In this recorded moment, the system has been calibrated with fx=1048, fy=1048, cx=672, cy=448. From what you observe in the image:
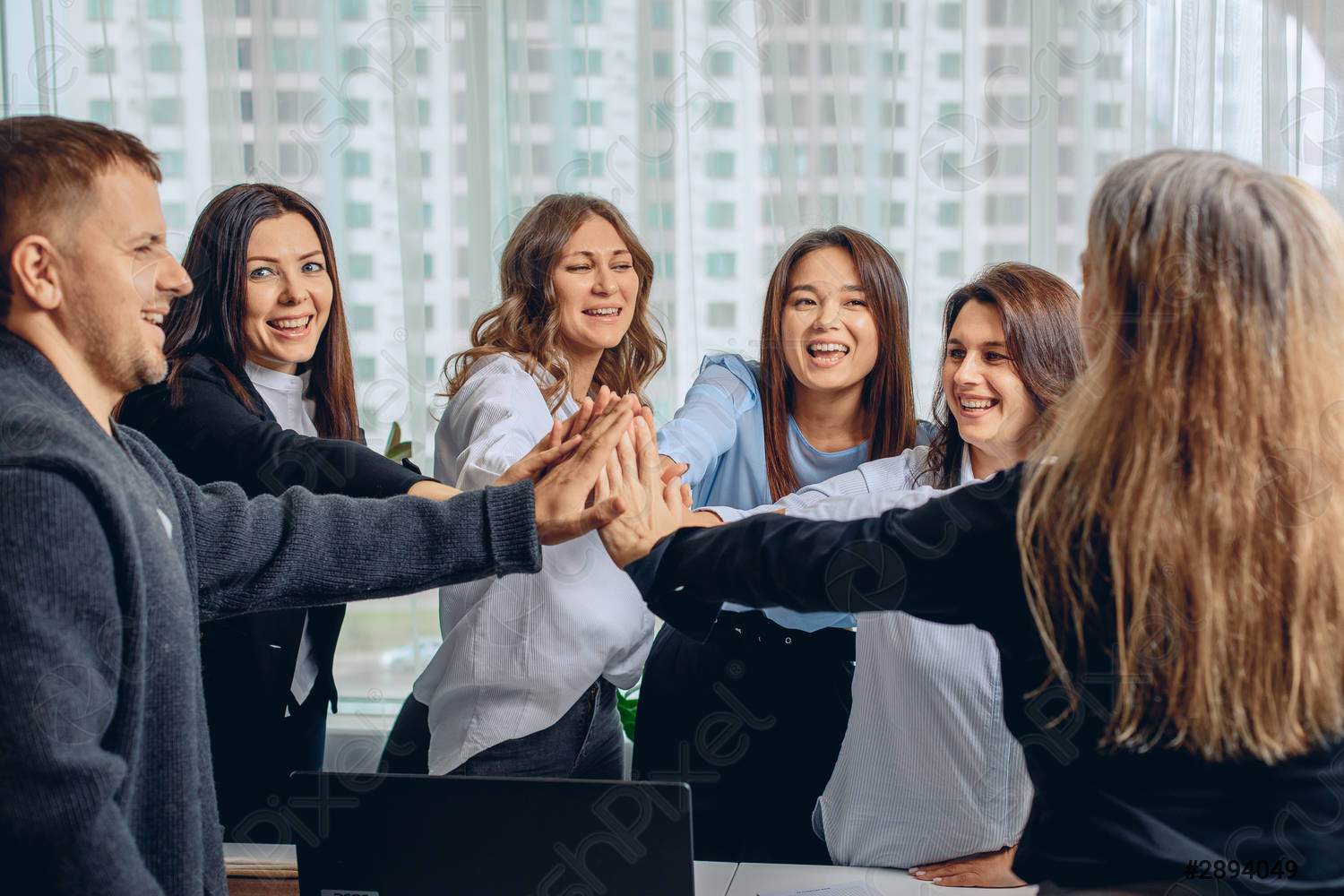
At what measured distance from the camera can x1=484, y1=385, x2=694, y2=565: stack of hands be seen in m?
1.37

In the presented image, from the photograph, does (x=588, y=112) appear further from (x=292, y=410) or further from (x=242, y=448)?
(x=242, y=448)

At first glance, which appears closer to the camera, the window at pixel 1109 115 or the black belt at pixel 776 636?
the black belt at pixel 776 636

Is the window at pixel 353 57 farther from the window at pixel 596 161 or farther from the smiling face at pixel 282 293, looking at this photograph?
the smiling face at pixel 282 293

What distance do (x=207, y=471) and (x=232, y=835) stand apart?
810 millimetres

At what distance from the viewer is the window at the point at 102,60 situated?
Answer: 3.01m

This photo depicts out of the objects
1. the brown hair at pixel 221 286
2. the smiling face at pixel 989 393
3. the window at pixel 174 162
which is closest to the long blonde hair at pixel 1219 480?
the smiling face at pixel 989 393

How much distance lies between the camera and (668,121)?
2.79 metres

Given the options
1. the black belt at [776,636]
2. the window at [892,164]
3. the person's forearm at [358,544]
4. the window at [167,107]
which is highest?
the window at [167,107]

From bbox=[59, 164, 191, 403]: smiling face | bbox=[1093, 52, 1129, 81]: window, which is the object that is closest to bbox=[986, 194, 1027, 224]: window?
bbox=[1093, 52, 1129, 81]: window

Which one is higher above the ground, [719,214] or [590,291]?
[719,214]

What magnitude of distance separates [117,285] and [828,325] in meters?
1.31

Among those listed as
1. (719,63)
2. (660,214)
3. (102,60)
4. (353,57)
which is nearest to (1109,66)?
(719,63)

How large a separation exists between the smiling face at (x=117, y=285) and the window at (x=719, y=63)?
1.97 metres

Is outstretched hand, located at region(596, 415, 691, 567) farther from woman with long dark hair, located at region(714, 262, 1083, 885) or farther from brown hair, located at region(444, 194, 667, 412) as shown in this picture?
brown hair, located at region(444, 194, 667, 412)
